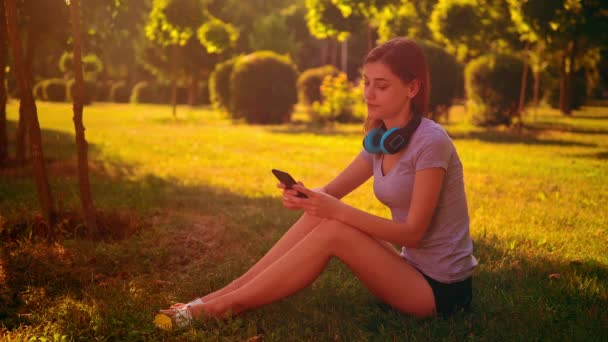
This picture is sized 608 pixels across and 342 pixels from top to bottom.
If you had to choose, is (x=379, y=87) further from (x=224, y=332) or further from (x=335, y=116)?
(x=335, y=116)

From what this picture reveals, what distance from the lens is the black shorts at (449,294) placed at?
3.09 meters

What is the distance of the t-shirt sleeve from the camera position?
2.86 meters

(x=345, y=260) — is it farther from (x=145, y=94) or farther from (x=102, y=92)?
(x=102, y=92)

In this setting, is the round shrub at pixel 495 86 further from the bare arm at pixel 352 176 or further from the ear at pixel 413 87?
the ear at pixel 413 87

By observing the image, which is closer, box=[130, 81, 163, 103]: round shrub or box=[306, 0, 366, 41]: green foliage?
box=[306, 0, 366, 41]: green foliage

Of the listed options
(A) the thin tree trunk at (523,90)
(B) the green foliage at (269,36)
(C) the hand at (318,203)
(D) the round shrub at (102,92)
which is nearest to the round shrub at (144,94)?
(D) the round shrub at (102,92)

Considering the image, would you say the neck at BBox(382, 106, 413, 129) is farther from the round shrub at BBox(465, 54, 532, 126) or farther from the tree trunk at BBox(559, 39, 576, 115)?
the tree trunk at BBox(559, 39, 576, 115)

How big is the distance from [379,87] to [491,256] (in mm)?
2415

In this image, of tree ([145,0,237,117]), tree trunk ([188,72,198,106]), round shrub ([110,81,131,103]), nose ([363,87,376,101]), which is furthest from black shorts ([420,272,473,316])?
round shrub ([110,81,131,103])

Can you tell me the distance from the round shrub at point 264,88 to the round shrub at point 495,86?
291 inches

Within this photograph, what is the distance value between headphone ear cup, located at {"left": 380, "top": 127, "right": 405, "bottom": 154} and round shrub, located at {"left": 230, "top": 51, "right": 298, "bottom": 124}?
19133 mm

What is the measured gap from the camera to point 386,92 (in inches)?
118

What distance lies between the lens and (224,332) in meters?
3.14

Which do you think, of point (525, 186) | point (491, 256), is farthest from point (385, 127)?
point (525, 186)
